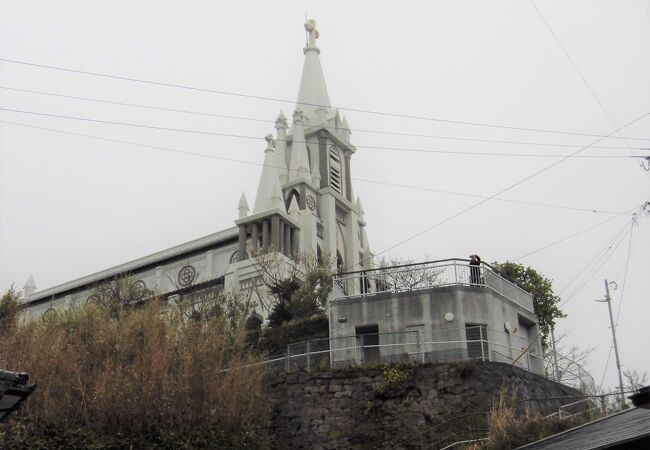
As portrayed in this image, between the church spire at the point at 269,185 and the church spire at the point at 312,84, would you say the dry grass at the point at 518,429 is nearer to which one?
the church spire at the point at 269,185

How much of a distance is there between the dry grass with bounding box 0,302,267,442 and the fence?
189 centimetres

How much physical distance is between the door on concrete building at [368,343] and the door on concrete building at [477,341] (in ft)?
10.7

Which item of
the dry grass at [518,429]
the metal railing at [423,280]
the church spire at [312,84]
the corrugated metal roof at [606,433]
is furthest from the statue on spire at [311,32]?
the corrugated metal roof at [606,433]

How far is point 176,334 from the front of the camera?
27312mm

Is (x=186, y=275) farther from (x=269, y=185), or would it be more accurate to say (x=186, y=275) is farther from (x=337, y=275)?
(x=337, y=275)

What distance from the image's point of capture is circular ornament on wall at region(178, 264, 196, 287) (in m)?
64.2

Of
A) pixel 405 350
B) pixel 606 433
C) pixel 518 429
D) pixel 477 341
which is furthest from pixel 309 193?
pixel 606 433

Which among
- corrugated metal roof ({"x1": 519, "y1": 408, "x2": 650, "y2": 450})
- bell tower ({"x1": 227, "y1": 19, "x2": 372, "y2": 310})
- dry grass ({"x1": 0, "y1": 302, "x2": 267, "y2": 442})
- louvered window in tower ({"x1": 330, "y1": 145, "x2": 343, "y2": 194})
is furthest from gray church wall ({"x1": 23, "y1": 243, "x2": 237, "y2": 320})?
corrugated metal roof ({"x1": 519, "y1": 408, "x2": 650, "y2": 450})

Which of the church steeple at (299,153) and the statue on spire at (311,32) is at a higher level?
the statue on spire at (311,32)

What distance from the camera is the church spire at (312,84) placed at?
70.8 m

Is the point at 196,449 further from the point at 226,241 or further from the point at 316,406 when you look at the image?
the point at 226,241

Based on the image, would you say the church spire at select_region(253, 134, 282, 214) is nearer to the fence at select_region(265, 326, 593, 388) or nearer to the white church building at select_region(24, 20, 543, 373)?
the white church building at select_region(24, 20, 543, 373)

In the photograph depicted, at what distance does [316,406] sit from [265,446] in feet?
9.11

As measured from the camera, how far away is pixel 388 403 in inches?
1056
